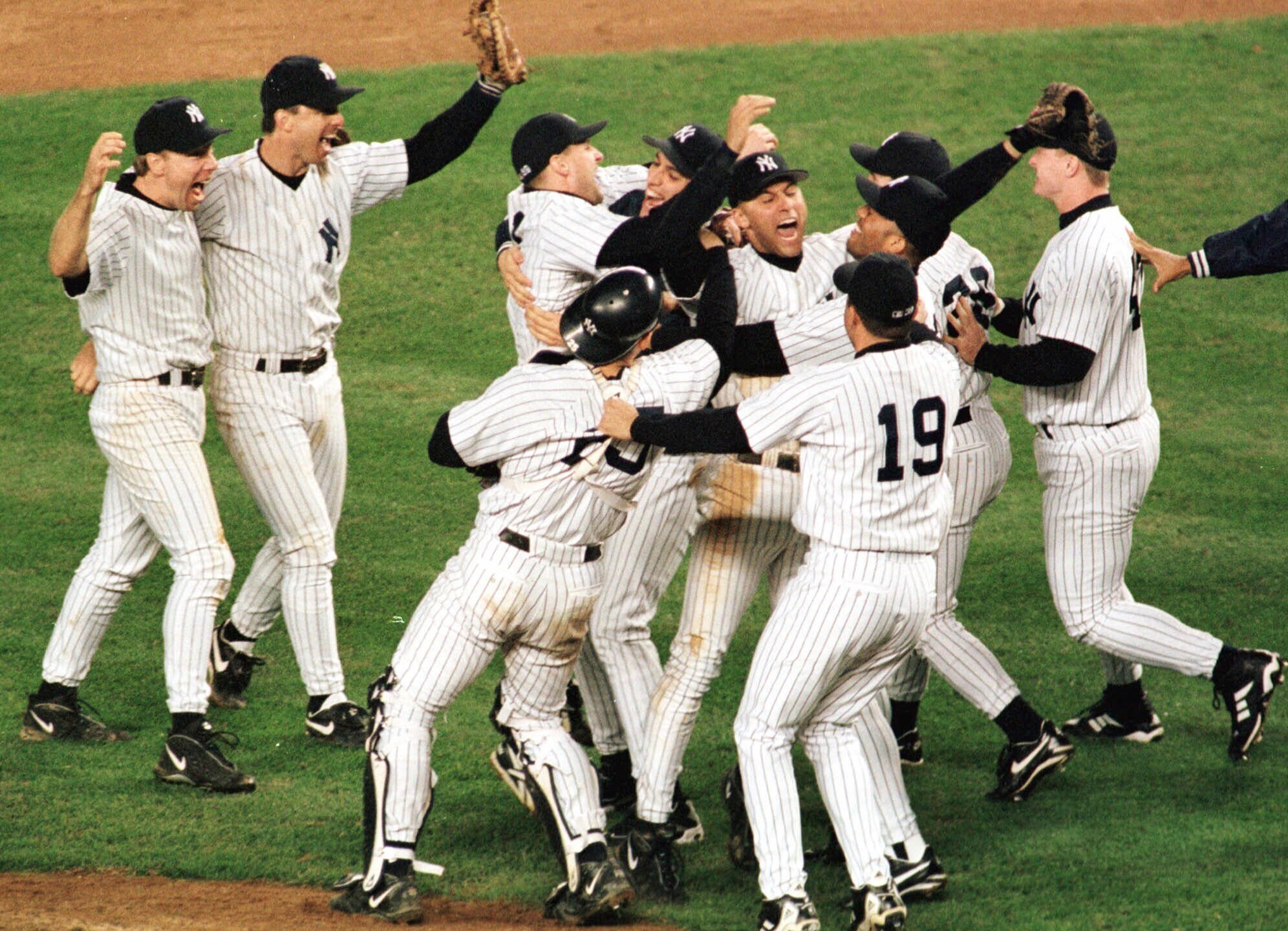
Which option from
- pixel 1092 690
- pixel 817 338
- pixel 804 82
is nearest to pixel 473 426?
pixel 817 338

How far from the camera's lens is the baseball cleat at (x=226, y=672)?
558 centimetres

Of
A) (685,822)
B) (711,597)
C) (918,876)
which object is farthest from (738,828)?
(711,597)

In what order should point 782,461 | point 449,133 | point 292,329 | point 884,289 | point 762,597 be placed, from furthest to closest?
point 762,597, point 449,133, point 292,329, point 782,461, point 884,289

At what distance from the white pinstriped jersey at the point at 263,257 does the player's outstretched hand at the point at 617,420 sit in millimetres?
1693

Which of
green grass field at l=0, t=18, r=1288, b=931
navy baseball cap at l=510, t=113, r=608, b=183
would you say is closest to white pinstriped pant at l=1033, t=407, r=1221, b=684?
green grass field at l=0, t=18, r=1288, b=931

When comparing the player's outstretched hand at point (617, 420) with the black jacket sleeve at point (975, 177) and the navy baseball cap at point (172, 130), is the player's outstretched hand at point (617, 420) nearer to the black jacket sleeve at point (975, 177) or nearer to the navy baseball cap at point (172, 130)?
the black jacket sleeve at point (975, 177)

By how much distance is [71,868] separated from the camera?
14.3 feet

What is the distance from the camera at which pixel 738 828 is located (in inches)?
177

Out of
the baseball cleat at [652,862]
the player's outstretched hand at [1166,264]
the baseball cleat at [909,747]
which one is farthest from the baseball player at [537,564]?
the player's outstretched hand at [1166,264]

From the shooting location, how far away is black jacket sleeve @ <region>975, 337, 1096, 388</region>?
4.81 m

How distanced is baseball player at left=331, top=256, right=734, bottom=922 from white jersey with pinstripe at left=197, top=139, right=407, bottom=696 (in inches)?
50.9

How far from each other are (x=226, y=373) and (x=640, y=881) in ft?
7.22

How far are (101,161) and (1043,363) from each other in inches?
113

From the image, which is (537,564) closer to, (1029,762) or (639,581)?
(639,581)
